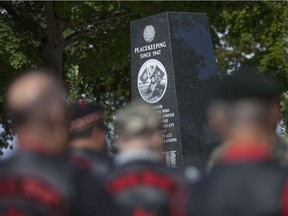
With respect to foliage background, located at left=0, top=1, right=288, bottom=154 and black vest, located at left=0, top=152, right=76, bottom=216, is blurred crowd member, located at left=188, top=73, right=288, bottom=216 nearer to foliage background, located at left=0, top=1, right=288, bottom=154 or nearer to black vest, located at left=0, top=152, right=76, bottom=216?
black vest, located at left=0, top=152, right=76, bottom=216

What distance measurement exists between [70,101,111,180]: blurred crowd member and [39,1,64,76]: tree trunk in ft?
68.7

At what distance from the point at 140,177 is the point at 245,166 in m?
0.65

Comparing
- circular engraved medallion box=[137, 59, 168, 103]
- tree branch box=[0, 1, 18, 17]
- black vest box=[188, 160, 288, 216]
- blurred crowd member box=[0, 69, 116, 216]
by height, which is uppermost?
tree branch box=[0, 1, 18, 17]

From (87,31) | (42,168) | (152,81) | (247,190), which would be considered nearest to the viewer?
(247,190)

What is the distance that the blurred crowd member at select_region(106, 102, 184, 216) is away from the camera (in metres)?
4.95

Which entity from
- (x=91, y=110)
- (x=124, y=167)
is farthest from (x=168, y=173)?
(x=91, y=110)

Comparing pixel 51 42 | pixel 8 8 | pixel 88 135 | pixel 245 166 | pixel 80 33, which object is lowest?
pixel 245 166

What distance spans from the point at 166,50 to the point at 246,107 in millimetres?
11127

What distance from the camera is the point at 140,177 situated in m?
4.96

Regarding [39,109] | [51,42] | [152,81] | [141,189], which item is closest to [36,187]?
[39,109]

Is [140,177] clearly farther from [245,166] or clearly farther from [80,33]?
[80,33]

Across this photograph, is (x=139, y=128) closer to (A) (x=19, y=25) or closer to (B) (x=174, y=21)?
(B) (x=174, y=21)

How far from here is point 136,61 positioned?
1619 cm

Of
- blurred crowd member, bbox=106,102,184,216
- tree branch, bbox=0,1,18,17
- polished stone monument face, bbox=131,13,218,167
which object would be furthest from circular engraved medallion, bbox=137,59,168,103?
tree branch, bbox=0,1,18,17
